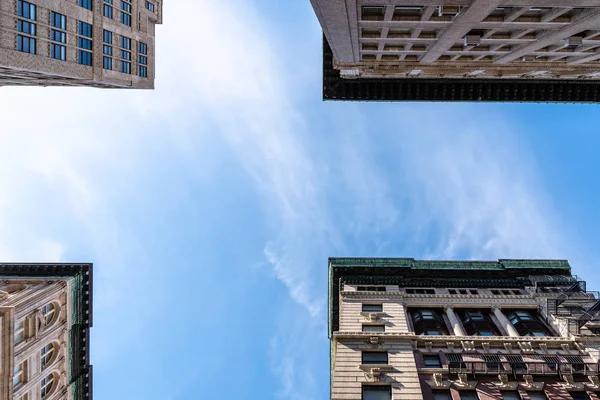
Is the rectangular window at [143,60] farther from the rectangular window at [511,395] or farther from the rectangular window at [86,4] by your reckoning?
the rectangular window at [511,395]

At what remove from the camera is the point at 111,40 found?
4350 cm

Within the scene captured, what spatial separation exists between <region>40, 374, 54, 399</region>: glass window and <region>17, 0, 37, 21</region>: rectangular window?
35730 mm

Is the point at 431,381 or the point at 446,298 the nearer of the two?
the point at 431,381

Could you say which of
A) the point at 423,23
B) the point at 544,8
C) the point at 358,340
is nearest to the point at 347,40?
the point at 423,23

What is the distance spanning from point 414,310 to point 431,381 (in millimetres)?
12375

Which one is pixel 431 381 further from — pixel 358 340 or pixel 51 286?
pixel 51 286

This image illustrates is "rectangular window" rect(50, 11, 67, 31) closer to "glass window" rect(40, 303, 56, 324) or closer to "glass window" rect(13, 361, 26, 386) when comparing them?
"glass window" rect(40, 303, 56, 324)

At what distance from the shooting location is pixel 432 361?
29094mm

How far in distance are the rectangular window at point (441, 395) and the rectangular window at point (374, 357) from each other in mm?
3781

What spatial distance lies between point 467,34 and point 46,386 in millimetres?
53211

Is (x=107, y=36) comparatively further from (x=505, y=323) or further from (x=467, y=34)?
(x=505, y=323)

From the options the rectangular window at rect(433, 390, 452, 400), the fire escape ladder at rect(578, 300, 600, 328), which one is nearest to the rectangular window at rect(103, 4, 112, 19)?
the rectangular window at rect(433, 390, 452, 400)

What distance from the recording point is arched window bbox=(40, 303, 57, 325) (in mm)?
42594

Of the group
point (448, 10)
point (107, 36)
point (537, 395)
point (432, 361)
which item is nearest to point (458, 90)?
point (448, 10)
